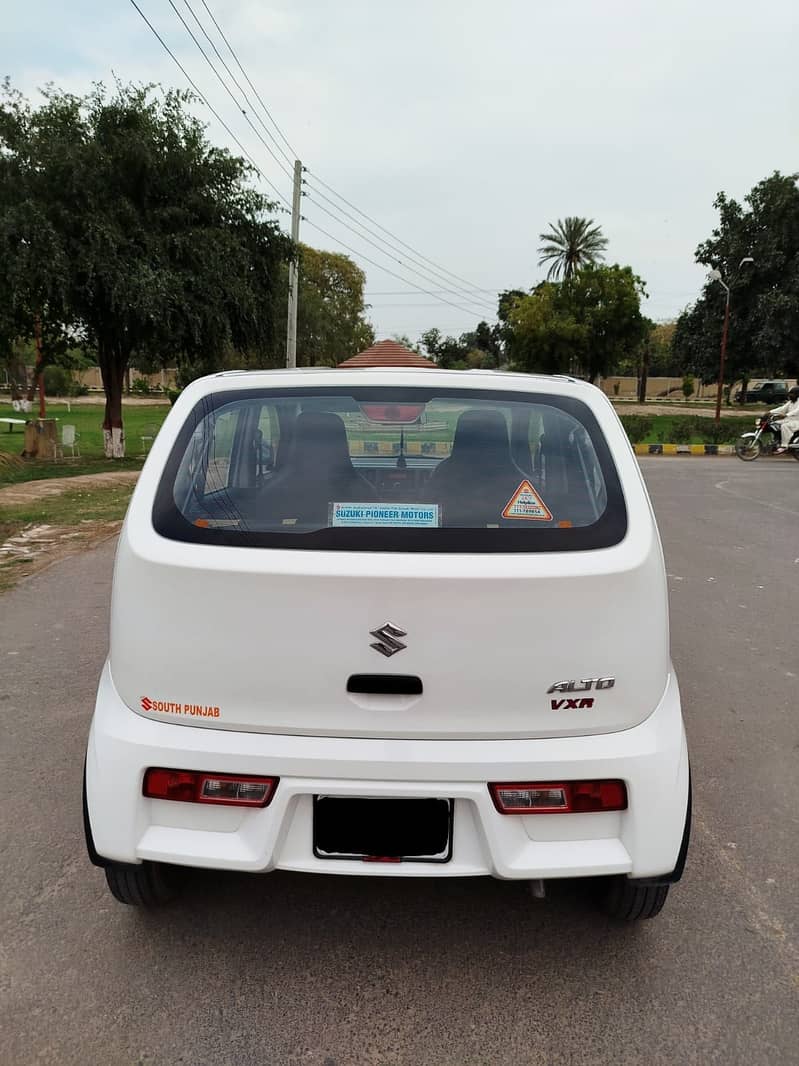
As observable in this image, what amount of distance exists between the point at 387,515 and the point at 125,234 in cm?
1711

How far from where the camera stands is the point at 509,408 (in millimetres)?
2656

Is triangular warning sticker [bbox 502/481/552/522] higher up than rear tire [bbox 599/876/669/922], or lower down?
higher up

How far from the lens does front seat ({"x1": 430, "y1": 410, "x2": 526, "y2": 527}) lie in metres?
2.33

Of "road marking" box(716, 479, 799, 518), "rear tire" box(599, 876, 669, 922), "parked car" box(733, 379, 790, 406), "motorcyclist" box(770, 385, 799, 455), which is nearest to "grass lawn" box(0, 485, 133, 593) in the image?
"rear tire" box(599, 876, 669, 922)

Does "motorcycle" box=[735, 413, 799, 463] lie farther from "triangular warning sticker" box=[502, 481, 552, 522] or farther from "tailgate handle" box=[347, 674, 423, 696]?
"tailgate handle" box=[347, 674, 423, 696]

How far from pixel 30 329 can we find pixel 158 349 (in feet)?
8.73

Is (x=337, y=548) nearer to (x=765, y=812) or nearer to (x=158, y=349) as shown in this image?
(x=765, y=812)

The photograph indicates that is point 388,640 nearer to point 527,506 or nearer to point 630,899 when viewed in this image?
point 527,506

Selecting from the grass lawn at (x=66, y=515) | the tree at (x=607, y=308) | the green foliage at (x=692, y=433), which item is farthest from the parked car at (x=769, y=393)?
the grass lawn at (x=66, y=515)

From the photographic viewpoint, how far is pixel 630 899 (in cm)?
247

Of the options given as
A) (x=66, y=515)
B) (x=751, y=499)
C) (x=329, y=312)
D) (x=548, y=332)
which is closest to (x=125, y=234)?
A: (x=66, y=515)

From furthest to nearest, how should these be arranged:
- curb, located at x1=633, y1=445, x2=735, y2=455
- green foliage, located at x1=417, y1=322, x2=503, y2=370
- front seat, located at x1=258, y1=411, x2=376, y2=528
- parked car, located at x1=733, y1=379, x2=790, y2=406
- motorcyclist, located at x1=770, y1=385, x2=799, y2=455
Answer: green foliage, located at x1=417, y1=322, x2=503, y2=370, parked car, located at x1=733, y1=379, x2=790, y2=406, curb, located at x1=633, y1=445, x2=735, y2=455, motorcyclist, located at x1=770, y1=385, x2=799, y2=455, front seat, located at x1=258, y1=411, x2=376, y2=528

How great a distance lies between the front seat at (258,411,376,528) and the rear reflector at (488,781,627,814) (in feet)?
2.78

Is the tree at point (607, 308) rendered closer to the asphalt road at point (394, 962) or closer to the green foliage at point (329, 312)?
the green foliage at point (329, 312)
